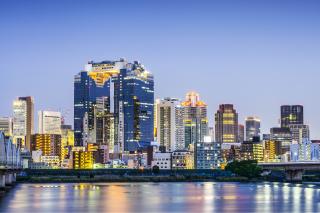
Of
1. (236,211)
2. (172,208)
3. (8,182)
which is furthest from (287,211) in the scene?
(8,182)

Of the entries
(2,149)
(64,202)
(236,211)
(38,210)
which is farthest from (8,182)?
(236,211)

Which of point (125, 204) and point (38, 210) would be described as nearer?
point (38, 210)

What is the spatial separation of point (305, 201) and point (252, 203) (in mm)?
8882

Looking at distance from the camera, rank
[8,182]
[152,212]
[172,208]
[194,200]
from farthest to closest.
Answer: [8,182], [194,200], [172,208], [152,212]

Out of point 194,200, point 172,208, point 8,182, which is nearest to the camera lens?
point 172,208

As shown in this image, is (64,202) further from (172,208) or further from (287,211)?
(287,211)

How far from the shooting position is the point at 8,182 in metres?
179

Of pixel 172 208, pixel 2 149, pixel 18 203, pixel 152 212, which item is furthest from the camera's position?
pixel 2 149

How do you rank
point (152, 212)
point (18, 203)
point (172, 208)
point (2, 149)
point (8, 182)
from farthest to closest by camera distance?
1. point (8, 182)
2. point (2, 149)
3. point (18, 203)
4. point (172, 208)
5. point (152, 212)

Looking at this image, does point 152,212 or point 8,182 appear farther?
point 8,182

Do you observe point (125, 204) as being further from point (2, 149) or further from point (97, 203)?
point (2, 149)

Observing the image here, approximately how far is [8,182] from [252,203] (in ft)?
272

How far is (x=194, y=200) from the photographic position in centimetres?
12269

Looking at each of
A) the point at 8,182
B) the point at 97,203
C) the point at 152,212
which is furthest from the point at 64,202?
the point at 8,182
